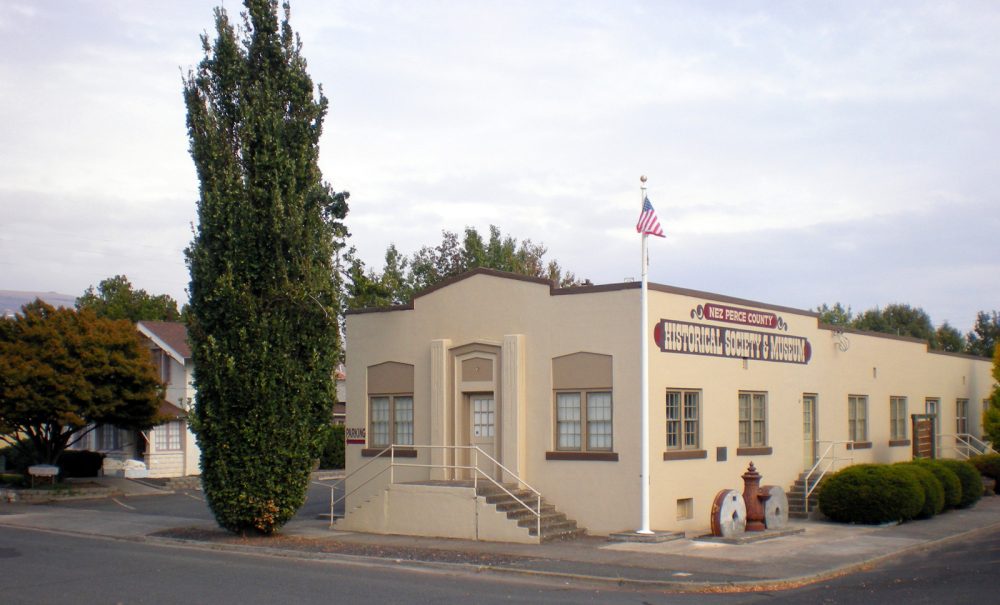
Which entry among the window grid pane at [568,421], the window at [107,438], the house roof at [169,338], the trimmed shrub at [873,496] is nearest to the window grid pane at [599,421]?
the window grid pane at [568,421]

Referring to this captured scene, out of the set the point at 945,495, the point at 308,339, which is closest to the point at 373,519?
the point at 308,339

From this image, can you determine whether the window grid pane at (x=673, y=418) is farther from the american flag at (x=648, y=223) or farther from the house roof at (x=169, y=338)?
the house roof at (x=169, y=338)

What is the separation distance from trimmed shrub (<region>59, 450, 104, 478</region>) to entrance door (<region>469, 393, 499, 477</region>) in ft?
64.3

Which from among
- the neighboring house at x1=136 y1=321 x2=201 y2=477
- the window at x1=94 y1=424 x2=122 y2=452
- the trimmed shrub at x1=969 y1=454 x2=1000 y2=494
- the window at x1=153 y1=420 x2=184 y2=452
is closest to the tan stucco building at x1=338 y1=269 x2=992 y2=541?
the trimmed shrub at x1=969 y1=454 x2=1000 y2=494

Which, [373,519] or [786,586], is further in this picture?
[373,519]

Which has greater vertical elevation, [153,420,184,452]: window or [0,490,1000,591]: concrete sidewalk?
[153,420,184,452]: window

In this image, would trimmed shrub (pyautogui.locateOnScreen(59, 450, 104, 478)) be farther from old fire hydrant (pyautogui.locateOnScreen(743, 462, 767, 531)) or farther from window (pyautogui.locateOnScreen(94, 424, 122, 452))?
old fire hydrant (pyautogui.locateOnScreen(743, 462, 767, 531))

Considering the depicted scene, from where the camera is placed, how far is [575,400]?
21.2 meters

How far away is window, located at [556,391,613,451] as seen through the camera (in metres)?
20.9

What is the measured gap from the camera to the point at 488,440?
2241 centimetres

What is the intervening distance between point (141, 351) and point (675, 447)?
63.1 feet

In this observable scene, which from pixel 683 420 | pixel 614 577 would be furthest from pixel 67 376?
pixel 614 577

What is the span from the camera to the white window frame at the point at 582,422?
2083 cm

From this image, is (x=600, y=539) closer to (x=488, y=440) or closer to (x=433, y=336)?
(x=488, y=440)
